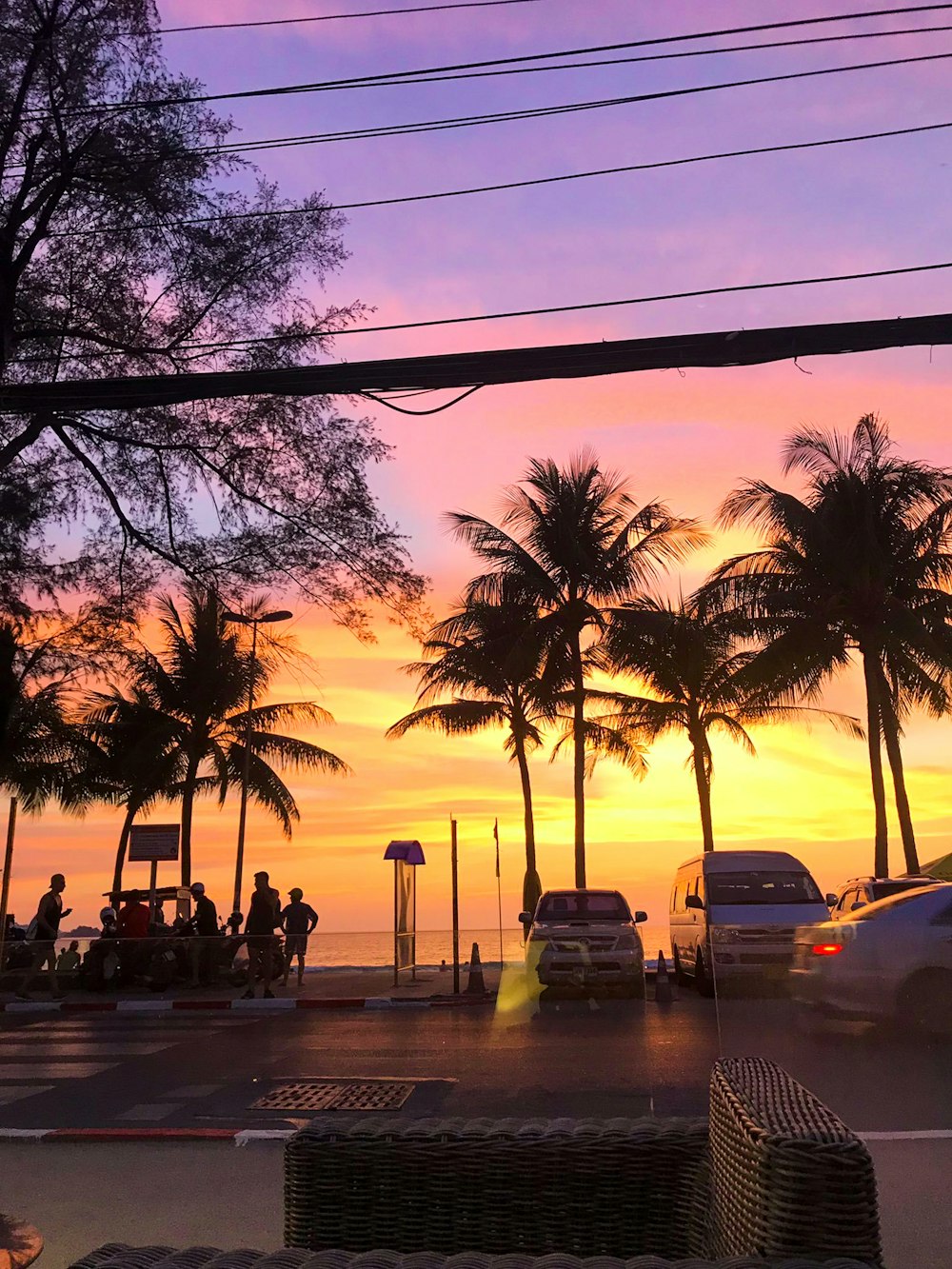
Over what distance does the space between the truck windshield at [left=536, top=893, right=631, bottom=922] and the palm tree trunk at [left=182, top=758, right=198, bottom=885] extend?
20353 millimetres

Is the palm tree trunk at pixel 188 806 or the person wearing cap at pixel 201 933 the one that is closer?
the person wearing cap at pixel 201 933

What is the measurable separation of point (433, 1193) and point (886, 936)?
35.8ft

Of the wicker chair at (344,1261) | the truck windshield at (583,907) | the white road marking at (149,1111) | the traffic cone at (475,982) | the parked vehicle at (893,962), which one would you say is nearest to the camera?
the wicker chair at (344,1261)

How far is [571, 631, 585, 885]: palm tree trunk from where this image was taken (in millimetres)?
33531

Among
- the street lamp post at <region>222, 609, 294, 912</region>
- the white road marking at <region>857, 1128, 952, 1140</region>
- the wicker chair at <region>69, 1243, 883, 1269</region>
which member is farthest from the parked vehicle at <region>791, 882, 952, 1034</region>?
the street lamp post at <region>222, 609, 294, 912</region>

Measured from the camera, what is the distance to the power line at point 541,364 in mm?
11273

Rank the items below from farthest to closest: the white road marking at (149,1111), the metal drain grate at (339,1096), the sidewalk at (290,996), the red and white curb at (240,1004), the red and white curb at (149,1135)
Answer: the sidewalk at (290,996) < the red and white curb at (240,1004) < the metal drain grate at (339,1096) < the white road marking at (149,1111) < the red and white curb at (149,1135)

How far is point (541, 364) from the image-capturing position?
464 inches

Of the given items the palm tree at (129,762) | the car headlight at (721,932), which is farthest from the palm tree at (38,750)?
the car headlight at (721,932)

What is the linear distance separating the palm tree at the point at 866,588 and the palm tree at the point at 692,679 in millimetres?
1313

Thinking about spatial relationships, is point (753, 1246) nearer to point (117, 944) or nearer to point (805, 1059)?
point (805, 1059)

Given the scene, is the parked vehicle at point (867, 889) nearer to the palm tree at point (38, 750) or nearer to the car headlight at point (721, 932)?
the car headlight at point (721, 932)

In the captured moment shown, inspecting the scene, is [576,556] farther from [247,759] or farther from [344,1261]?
[344,1261]

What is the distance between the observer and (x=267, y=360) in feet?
50.8
